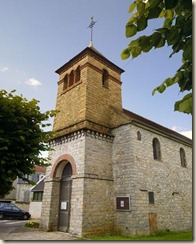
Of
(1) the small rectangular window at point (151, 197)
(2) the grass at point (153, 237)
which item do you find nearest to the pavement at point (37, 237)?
(2) the grass at point (153, 237)

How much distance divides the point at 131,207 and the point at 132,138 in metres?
3.44

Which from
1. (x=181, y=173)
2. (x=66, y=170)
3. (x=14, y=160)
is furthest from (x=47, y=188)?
(x=181, y=173)

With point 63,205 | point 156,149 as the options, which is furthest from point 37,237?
point 156,149

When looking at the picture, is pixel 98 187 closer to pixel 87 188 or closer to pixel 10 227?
pixel 87 188

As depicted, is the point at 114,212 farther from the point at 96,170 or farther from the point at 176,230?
the point at 176,230

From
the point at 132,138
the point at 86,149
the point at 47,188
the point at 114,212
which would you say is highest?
the point at 132,138

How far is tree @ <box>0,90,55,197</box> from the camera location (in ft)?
22.8

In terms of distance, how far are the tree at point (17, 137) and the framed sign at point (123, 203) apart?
4.92m

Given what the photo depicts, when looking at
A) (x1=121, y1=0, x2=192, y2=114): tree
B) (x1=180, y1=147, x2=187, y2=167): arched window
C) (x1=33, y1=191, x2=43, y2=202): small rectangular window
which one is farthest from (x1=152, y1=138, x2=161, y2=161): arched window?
(x1=33, y1=191, x2=43, y2=202): small rectangular window

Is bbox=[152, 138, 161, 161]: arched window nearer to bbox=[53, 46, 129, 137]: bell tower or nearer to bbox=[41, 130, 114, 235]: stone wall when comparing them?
bbox=[53, 46, 129, 137]: bell tower

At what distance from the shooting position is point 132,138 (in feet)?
38.3

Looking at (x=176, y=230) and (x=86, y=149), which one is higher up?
(x=86, y=149)

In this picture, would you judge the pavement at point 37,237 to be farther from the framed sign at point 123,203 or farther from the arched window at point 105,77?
the arched window at point 105,77

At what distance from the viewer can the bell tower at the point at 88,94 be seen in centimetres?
1241
